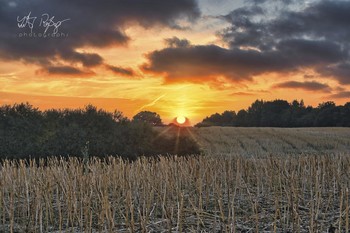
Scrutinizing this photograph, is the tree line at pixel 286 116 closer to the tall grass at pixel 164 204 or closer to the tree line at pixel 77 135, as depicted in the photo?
the tree line at pixel 77 135

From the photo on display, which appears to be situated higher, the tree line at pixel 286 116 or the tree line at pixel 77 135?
the tree line at pixel 286 116

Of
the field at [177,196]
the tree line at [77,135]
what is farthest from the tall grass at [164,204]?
the tree line at [77,135]

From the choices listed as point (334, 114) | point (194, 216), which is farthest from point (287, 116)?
point (194, 216)

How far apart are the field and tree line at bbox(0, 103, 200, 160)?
958cm

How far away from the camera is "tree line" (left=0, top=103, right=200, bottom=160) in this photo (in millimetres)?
19141

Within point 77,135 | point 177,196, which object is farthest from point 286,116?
point 177,196

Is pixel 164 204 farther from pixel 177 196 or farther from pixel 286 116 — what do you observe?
pixel 286 116

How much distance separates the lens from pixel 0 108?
67.6 ft

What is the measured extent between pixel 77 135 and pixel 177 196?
554 inches

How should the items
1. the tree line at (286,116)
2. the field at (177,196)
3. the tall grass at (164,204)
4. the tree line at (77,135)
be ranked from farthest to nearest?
the tree line at (286,116), the tree line at (77,135), the field at (177,196), the tall grass at (164,204)

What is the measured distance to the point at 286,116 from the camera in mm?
72125

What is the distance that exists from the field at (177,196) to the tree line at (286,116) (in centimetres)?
4063

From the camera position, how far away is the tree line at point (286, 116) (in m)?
61.5

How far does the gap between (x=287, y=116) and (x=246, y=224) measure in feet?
222
